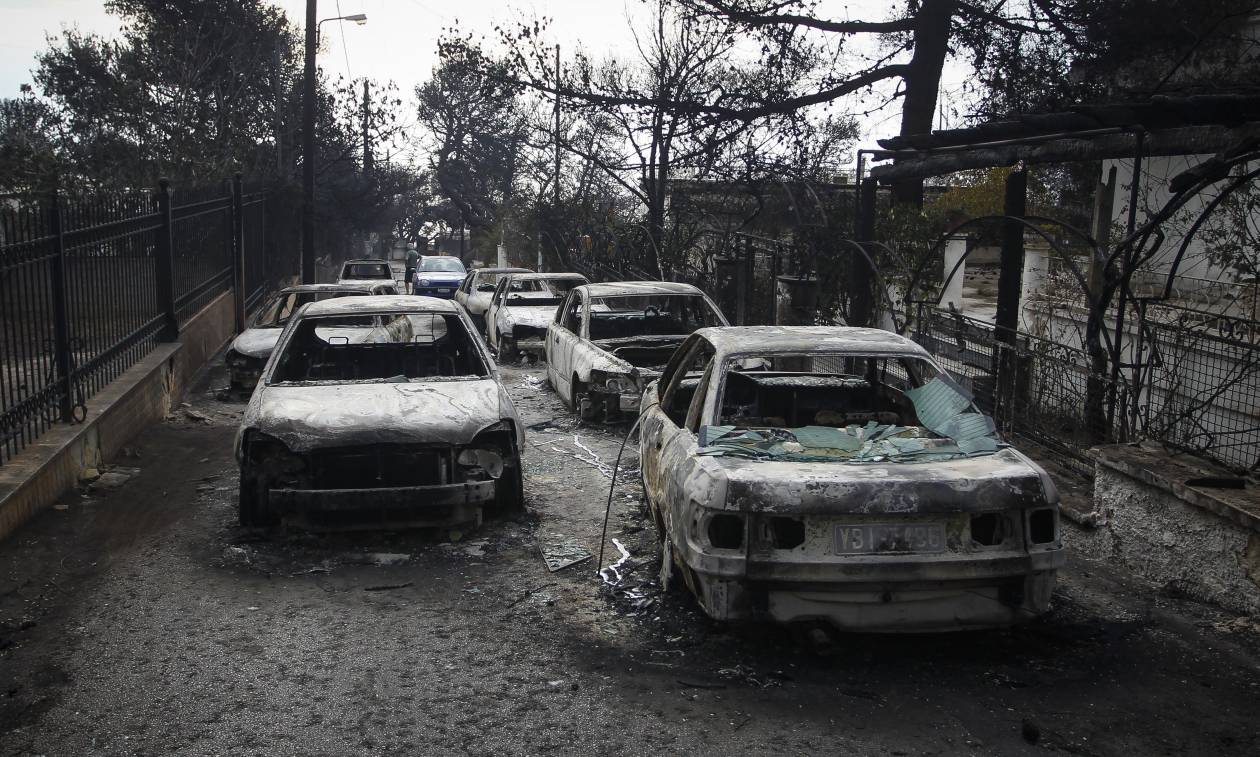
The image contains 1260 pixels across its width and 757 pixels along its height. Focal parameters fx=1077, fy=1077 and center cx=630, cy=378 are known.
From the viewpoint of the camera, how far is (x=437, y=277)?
31.7 m

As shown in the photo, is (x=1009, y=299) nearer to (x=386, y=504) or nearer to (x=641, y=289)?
(x=641, y=289)

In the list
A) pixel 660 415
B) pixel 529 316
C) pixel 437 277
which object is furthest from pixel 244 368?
pixel 437 277

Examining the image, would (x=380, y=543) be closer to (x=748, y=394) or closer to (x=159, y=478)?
(x=748, y=394)

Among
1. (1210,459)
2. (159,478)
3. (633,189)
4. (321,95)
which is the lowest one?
(159,478)

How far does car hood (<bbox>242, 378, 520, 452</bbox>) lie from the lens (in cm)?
641

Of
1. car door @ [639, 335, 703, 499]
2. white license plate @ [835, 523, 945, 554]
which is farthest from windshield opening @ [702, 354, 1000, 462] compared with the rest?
white license plate @ [835, 523, 945, 554]

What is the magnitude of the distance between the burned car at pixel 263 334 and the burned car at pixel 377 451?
4.83 metres

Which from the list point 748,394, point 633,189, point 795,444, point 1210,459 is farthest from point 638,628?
point 633,189

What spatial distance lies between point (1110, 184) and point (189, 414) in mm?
13903

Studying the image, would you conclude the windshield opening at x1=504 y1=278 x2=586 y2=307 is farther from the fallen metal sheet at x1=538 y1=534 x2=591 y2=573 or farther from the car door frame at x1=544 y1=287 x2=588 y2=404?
the fallen metal sheet at x1=538 y1=534 x2=591 y2=573

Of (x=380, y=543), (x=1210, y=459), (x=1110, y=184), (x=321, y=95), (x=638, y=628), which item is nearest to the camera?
(x=638, y=628)

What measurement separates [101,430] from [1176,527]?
310 inches

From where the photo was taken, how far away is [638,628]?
5.23 m

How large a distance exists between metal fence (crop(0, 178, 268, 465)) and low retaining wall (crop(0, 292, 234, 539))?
13 cm
